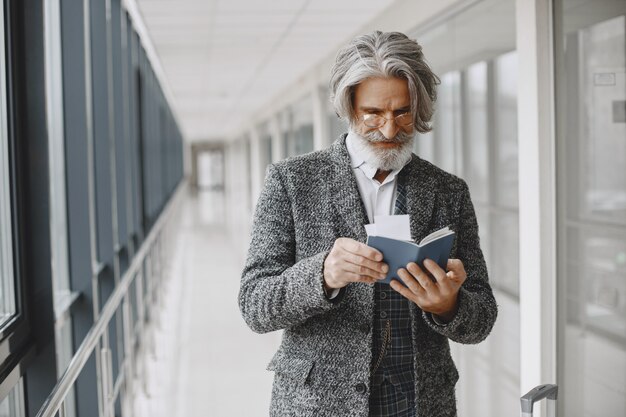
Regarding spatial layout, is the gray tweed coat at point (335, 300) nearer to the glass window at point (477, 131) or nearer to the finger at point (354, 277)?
the finger at point (354, 277)

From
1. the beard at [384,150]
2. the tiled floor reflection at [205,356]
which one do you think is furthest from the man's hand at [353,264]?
the tiled floor reflection at [205,356]

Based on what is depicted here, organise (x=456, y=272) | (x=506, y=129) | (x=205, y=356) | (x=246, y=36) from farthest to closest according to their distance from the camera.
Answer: (x=246, y=36) < (x=205, y=356) < (x=506, y=129) < (x=456, y=272)

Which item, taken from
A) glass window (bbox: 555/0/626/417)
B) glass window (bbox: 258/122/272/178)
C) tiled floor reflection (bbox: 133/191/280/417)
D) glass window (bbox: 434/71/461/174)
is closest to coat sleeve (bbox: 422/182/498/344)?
glass window (bbox: 555/0/626/417)

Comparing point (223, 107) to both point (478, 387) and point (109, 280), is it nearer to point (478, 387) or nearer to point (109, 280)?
point (109, 280)

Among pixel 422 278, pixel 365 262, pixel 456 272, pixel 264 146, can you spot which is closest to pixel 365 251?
pixel 365 262

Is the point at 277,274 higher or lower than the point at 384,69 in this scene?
lower

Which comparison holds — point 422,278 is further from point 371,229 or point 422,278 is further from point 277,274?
point 277,274

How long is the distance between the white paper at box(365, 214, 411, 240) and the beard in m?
0.19

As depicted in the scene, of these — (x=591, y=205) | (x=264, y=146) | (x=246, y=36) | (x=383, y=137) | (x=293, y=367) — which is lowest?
(x=293, y=367)

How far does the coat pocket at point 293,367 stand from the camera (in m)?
1.52

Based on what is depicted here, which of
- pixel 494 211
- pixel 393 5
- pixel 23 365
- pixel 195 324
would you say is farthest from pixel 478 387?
pixel 195 324

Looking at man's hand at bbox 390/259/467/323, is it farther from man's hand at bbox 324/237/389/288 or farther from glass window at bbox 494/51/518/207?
glass window at bbox 494/51/518/207

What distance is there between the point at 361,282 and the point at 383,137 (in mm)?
306

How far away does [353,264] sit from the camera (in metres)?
1.34
